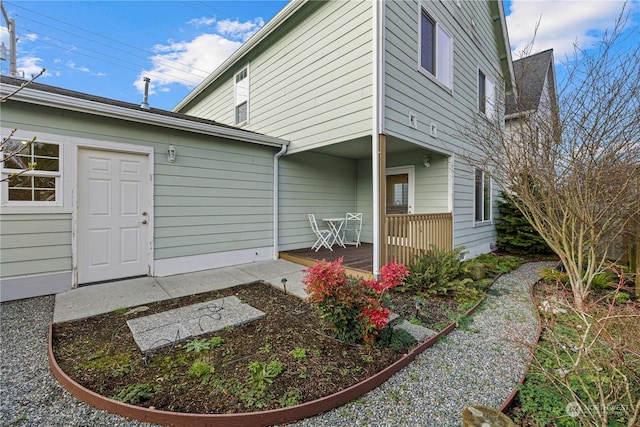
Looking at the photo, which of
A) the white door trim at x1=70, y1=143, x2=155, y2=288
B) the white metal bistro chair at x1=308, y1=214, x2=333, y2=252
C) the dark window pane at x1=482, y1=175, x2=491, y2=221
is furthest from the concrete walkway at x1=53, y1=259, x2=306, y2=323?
the dark window pane at x1=482, y1=175, x2=491, y2=221

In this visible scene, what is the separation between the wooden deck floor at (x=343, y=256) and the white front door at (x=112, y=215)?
278 centimetres

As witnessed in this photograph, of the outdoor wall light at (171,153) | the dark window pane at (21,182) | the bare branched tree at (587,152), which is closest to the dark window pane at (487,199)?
the bare branched tree at (587,152)

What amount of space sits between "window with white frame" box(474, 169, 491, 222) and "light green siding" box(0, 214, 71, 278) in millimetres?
8688

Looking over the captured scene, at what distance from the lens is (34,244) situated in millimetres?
3859

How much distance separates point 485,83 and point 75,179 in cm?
1003

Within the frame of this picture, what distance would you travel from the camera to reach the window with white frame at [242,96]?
7706 millimetres

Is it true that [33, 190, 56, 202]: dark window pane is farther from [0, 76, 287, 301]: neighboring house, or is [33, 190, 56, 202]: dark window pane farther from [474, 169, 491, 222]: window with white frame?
[474, 169, 491, 222]: window with white frame

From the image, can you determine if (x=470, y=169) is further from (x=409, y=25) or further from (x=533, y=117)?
(x=409, y=25)

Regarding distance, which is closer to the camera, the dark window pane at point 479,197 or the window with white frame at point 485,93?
the dark window pane at point 479,197

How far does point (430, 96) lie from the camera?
5801mm

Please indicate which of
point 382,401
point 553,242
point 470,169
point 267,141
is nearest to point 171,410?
point 382,401

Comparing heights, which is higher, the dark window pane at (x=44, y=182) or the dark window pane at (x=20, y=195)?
the dark window pane at (x=44, y=182)

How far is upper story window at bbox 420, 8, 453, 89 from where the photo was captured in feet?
18.9

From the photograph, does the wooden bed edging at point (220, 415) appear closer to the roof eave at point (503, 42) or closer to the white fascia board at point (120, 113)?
the white fascia board at point (120, 113)
